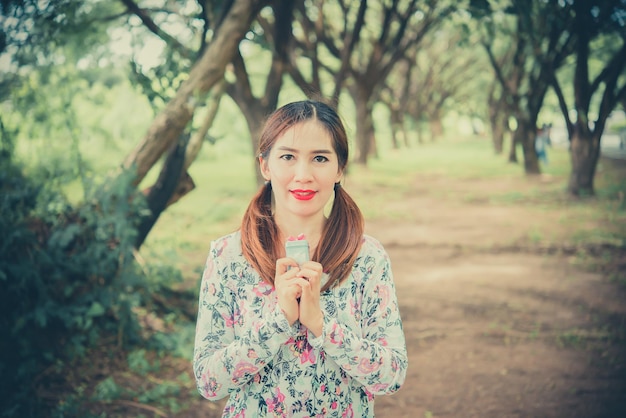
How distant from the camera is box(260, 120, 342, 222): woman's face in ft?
5.82

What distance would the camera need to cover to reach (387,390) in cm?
174

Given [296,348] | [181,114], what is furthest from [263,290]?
[181,114]

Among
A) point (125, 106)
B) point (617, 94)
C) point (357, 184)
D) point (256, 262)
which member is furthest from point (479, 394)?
point (125, 106)

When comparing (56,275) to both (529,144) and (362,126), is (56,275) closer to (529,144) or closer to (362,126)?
(529,144)

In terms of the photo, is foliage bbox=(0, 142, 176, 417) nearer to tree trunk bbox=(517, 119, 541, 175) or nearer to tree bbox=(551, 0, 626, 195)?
tree bbox=(551, 0, 626, 195)

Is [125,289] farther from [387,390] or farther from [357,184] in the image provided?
[357,184]

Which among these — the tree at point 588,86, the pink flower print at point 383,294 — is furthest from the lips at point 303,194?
the tree at point 588,86

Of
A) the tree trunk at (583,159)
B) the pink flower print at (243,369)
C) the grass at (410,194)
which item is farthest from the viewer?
the tree trunk at (583,159)

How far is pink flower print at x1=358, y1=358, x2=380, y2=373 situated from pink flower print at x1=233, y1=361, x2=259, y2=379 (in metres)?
0.32

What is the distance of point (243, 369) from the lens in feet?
5.45

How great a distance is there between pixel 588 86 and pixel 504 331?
8300 mm

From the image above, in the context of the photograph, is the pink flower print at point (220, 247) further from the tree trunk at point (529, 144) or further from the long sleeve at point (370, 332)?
the tree trunk at point (529, 144)

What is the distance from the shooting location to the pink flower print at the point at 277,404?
1.76 meters

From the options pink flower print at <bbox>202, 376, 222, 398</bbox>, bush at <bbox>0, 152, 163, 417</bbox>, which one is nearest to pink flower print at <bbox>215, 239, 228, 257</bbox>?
pink flower print at <bbox>202, 376, 222, 398</bbox>
